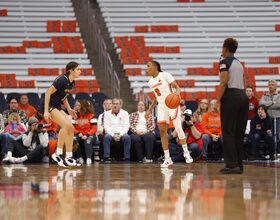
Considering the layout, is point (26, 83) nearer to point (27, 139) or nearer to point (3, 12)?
point (3, 12)

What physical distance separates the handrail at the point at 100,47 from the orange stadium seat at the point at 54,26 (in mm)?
1261

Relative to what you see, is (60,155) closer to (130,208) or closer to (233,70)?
(233,70)

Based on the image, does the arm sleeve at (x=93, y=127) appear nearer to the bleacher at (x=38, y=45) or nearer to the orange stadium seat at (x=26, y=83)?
→ the bleacher at (x=38, y=45)

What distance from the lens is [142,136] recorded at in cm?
976

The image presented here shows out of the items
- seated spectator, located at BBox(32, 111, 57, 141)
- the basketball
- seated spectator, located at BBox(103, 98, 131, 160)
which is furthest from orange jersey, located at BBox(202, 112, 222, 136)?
seated spectator, located at BBox(32, 111, 57, 141)

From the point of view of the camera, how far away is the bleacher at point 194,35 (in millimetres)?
16062

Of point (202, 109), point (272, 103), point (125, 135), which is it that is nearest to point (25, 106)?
point (125, 135)

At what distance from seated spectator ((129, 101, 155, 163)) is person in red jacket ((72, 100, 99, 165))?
2.91 feet

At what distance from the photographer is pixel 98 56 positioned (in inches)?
675

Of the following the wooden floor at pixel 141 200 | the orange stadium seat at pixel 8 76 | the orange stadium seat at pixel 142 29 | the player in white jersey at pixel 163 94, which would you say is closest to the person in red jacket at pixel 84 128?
the player in white jersey at pixel 163 94

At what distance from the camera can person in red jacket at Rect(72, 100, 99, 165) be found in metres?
9.28

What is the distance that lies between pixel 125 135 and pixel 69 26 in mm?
9544

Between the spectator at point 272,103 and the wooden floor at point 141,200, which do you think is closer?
the wooden floor at point 141,200

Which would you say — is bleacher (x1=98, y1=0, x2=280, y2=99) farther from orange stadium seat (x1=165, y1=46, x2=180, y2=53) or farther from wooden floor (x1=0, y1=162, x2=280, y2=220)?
wooden floor (x1=0, y1=162, x2=280, y2=220)
